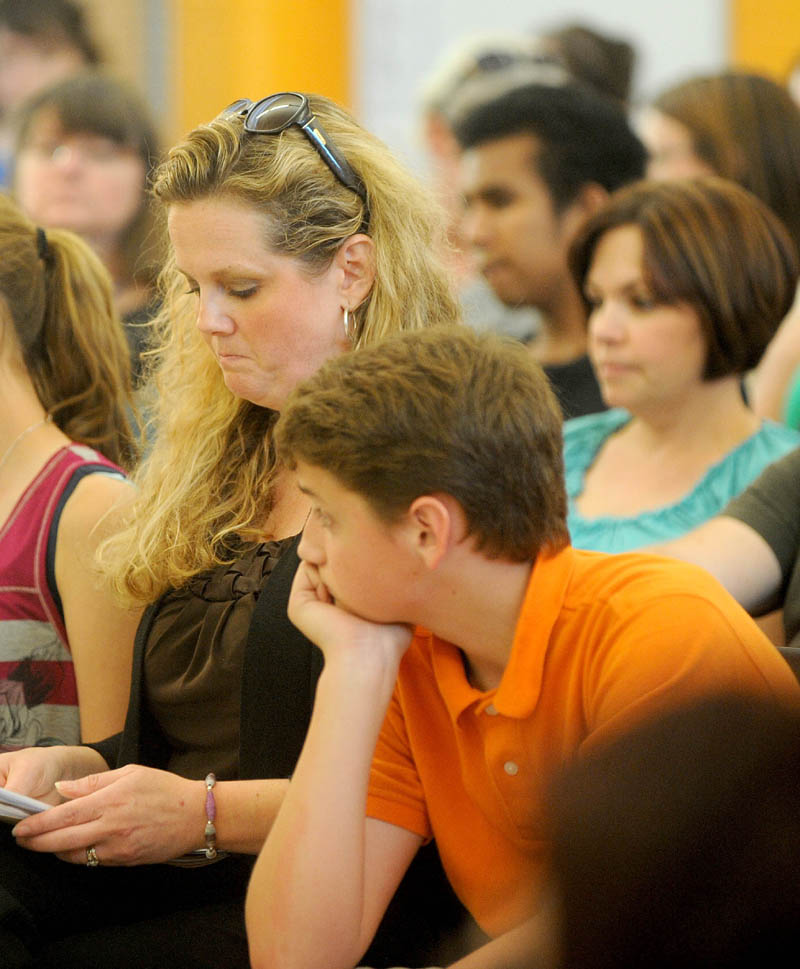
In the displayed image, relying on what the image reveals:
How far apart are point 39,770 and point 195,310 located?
0.67m

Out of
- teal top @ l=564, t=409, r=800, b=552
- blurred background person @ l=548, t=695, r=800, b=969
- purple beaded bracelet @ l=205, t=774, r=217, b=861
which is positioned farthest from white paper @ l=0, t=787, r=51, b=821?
teal top @ l=564, t=409, r=800, b=552

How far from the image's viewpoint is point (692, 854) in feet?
1.97

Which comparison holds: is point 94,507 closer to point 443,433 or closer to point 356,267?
point 356,267

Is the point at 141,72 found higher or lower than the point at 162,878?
higher

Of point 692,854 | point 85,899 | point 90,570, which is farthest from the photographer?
point 90,570

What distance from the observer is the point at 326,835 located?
125cm

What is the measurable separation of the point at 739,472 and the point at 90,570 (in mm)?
1153

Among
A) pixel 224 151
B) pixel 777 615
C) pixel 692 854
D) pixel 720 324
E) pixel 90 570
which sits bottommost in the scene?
pixel 777 615

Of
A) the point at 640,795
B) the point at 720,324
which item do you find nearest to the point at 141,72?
the point at 720,324

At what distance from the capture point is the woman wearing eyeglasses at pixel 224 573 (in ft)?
4.83

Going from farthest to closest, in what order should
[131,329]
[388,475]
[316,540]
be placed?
[131,329]
[316,540]
[388,475]

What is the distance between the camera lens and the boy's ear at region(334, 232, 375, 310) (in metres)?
1.65

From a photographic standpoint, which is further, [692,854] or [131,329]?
[131,329]

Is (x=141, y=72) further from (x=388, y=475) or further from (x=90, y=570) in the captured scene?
(x=388, y=475)
